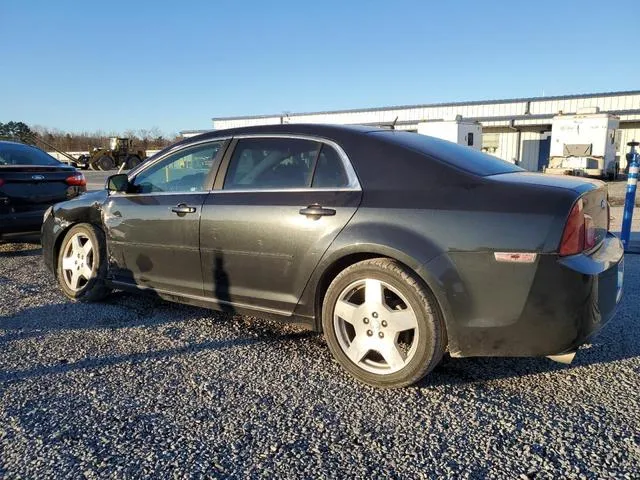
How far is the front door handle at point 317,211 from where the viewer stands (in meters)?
3.13

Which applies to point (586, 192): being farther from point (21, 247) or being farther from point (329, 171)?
point (21, 247)

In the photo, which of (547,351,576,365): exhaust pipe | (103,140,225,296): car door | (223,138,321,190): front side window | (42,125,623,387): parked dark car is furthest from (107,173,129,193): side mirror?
(547,351,576,365): exhaust pipe

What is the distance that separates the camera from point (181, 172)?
416 centimetres

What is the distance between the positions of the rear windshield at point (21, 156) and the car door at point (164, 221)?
3.46 meters

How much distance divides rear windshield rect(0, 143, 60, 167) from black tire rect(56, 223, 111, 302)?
290 cm

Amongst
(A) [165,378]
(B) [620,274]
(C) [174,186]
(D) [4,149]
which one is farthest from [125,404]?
(D) [4,149]

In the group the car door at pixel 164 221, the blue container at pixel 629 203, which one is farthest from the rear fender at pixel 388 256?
the blue container at pixel 629 203

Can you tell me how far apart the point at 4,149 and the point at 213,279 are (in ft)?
17.0

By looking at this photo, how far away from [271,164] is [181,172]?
0.98 meters

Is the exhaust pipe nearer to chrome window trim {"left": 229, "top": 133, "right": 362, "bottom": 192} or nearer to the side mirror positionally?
chrome window trim {"left": 229, "top": 133, "right": 362, "bottom": 192}

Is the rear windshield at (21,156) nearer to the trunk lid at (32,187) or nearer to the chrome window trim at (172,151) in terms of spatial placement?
the trunk lid at (32,187)

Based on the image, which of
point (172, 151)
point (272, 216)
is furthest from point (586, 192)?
point (172, 151)

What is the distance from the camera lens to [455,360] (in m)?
3.40

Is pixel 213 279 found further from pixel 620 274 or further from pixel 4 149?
pixel 4 149
